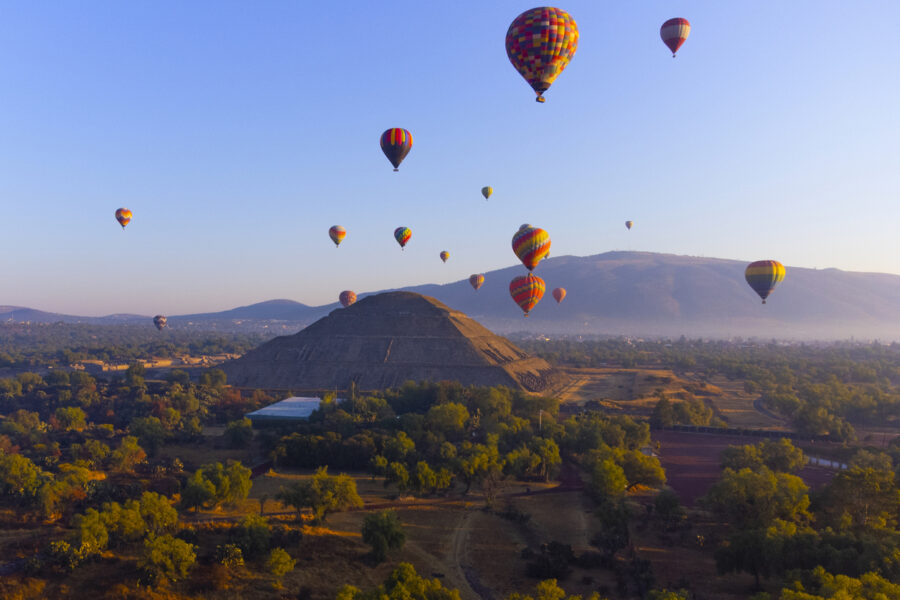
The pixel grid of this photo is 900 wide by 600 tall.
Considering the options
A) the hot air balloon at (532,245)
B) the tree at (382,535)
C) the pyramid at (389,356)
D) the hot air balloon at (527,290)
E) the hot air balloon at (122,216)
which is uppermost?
the hot air balloon at (122,216)

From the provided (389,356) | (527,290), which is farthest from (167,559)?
(389,356)

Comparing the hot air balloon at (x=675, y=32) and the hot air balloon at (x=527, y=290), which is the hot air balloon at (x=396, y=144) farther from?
the hot air balloon at (x=675, y=32)

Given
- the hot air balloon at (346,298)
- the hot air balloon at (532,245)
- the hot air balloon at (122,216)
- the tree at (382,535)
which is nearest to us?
the tree at (382,535)

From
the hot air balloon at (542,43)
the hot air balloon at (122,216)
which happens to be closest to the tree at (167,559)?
the hot air balloon at (542,43)

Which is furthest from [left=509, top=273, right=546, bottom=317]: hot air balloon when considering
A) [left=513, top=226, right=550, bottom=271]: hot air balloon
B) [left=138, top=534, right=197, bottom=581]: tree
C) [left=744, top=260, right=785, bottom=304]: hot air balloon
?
[left=138, top=534, right=197, bottom=581]: tree

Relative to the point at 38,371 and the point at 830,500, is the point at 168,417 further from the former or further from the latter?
the point at 38,371

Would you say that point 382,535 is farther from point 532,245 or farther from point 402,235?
point 402,235

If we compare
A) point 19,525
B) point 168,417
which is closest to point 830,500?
point 19,525
